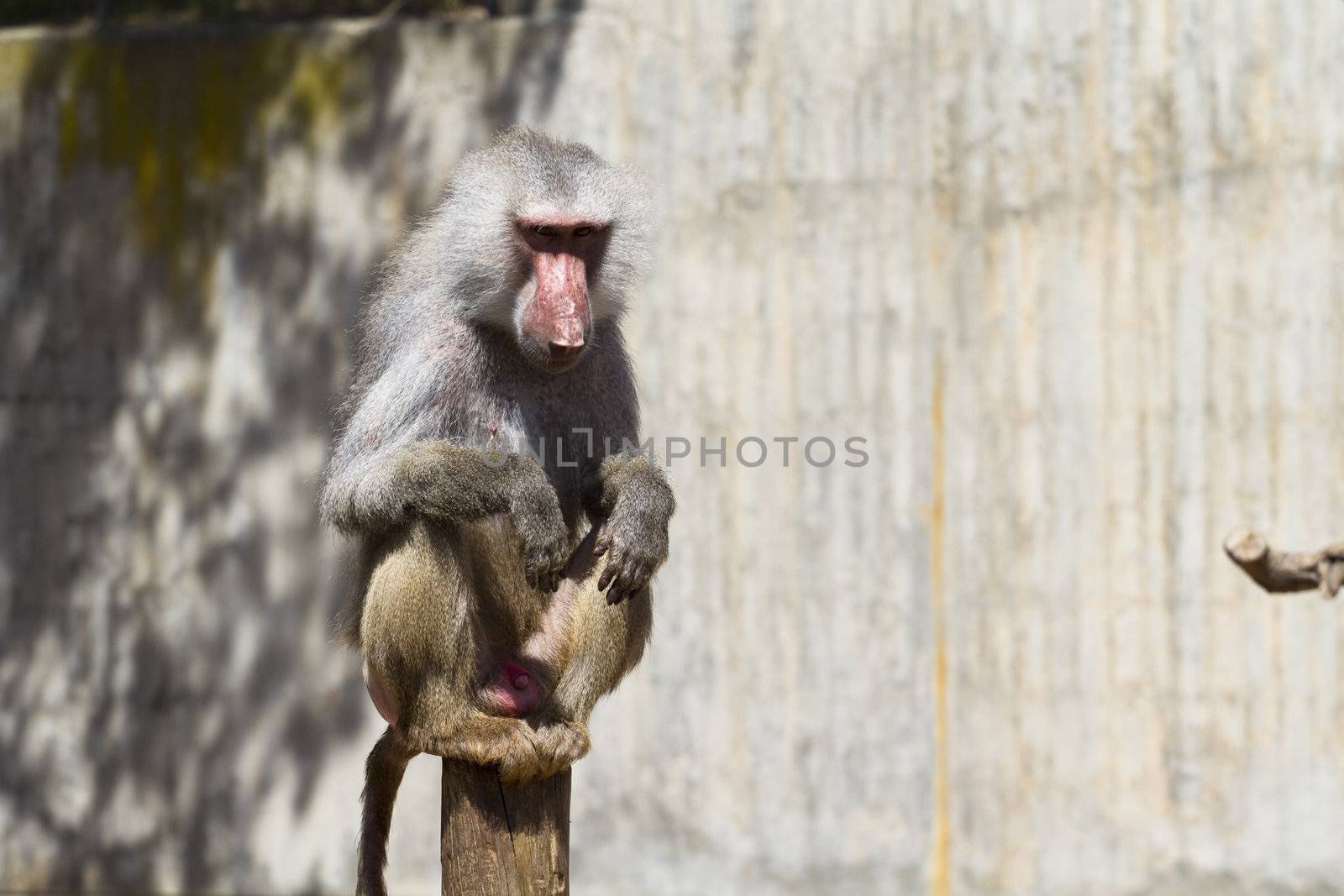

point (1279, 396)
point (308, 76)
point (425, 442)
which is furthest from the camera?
point (308, 76)

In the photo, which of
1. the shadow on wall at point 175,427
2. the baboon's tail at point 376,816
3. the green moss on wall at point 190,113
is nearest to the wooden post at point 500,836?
the baboon's tail at point 376,816

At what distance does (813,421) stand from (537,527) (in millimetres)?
2509

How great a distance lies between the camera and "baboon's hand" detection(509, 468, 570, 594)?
129 inches

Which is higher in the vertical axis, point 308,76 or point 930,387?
point 308,76

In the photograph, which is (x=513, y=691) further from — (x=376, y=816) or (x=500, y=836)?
(x=376, y=816)

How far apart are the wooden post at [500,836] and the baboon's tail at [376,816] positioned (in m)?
0.28

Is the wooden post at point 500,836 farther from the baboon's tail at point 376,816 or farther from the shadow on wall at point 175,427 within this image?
the shadow on wall at point 175,427

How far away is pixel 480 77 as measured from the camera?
5.75m

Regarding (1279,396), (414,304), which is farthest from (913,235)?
(414,304)

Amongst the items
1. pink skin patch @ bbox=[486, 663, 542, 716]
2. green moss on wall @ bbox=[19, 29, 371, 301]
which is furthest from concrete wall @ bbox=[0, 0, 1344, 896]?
pink skin patch @ bbox=[486, 663, 542, 716]

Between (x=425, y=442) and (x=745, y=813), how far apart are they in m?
2.77

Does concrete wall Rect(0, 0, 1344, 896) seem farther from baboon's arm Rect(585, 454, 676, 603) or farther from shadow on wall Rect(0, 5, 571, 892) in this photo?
baboon's arm Rect(585, 454, 676, 603)

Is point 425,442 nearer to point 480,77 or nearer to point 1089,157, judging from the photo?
point 480,77

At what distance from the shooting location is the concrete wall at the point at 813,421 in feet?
17.9
